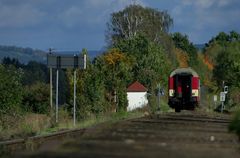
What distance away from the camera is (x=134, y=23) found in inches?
3733

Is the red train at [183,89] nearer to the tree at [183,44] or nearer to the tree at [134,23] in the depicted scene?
the tree at [134,23]

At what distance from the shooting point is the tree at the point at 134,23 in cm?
9381

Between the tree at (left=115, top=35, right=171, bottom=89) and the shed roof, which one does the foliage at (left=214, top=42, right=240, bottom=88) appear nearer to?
the tree at (left=115, top=35, right=171, bottom=89)

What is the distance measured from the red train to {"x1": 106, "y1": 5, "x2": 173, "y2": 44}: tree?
49448 mm

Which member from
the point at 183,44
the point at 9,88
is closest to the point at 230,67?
the point at 183,44

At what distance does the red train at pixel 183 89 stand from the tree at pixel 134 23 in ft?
162

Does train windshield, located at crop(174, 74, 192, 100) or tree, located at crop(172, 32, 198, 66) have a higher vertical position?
tree, located at crop(172, 32, 198, 66)

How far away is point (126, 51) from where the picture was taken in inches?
3260

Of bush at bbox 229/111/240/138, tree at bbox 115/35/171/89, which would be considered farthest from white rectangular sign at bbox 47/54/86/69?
tree at bbox 115/35/171/89

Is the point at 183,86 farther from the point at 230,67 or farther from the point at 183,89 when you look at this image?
the point at 230,67

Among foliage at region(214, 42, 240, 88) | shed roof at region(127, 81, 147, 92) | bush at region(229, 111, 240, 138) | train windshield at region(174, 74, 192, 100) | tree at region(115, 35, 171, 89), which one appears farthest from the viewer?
foliage at region(214, 42, 240, 88)

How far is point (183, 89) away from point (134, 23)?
2049 inches

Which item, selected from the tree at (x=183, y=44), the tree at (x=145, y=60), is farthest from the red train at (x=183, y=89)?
the tree at (x=183, y=44)

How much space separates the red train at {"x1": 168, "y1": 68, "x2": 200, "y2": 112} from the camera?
141 feet
